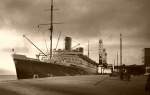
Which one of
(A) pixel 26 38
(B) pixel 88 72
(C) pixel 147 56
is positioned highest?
(A) pixel 26 38

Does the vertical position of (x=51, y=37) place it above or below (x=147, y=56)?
above

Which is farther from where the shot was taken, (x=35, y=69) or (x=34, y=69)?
(x=35, y=69)

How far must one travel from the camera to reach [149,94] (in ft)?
38.7

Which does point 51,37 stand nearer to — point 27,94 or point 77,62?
point 77,62

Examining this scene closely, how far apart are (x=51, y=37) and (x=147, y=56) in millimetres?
18550

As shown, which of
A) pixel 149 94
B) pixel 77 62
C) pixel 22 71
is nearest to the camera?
pixel 149 94

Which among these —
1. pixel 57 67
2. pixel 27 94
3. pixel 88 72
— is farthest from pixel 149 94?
pixel 88 72

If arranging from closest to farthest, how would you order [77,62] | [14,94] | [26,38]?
[14,94] → [26,38] → [77,62]

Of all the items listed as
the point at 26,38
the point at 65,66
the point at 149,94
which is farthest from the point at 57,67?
the point at 149,94

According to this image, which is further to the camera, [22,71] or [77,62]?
[77,62]

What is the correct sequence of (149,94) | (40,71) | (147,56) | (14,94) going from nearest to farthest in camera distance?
(14,94)
(149,94)
(40,71)
(147,56)

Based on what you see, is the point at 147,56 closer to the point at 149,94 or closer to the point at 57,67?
the point at 57,67

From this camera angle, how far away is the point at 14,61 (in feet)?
106

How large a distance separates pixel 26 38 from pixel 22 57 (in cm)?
1322
